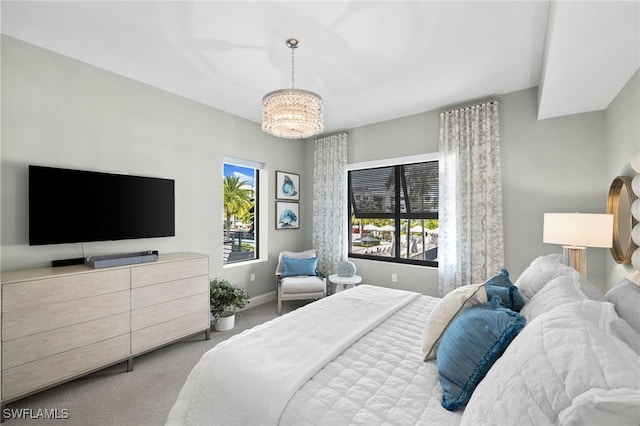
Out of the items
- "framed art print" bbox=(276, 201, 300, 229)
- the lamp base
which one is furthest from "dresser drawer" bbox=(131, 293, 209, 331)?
the lamp base

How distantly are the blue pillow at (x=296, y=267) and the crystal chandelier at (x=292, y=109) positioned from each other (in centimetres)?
225

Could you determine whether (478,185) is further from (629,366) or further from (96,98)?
(96,98)

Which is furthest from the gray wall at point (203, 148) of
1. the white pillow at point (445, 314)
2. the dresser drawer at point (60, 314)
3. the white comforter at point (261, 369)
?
the white comforter at point (261, 369)

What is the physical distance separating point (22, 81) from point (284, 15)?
88.2 inches

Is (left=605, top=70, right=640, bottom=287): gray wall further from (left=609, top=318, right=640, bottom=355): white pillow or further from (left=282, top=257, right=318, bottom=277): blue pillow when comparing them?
(left=282, top=257, right=318, bottom=277): blue pillow

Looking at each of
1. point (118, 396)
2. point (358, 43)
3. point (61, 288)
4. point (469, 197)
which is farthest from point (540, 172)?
point (61, 288)

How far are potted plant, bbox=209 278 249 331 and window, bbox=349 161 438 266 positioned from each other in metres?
2.01

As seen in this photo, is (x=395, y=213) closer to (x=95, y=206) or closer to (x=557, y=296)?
(x=557, y=296)

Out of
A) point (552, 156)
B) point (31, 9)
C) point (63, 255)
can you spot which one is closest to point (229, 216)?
point (63, 255)

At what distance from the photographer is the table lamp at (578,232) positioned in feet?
7.42

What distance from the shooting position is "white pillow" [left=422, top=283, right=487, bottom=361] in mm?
1422

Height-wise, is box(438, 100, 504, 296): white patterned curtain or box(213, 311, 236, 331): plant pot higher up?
box(438, 100, 504, 296): white patterned curtain

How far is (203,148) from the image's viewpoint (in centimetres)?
367

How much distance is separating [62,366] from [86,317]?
0.36 m
